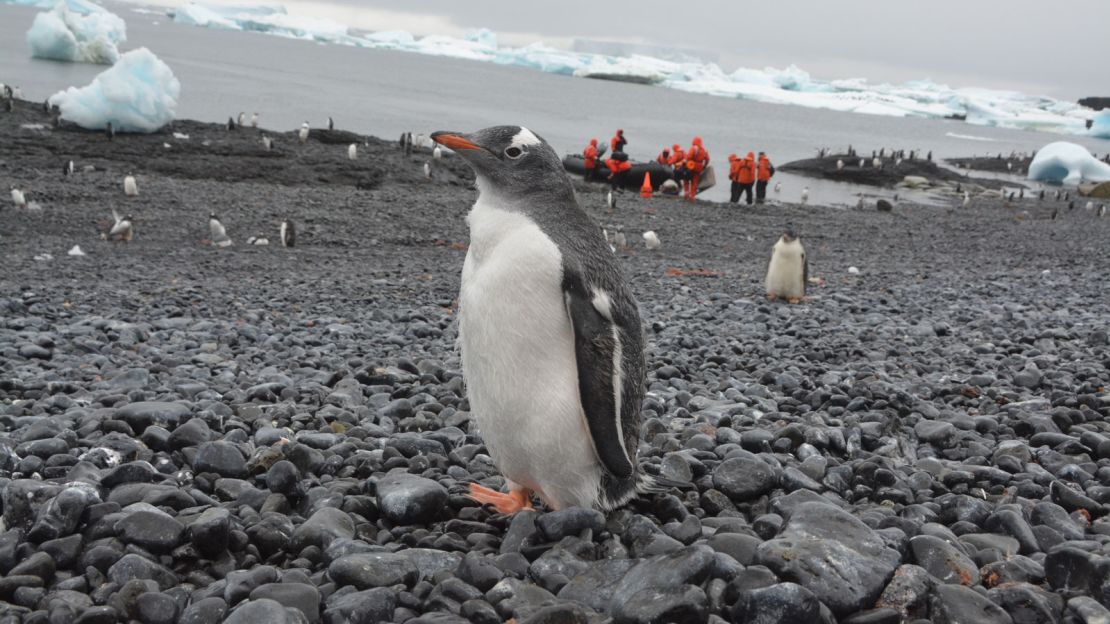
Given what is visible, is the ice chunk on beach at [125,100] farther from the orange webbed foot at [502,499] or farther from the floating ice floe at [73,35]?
the orange webbed foot at [502,499]

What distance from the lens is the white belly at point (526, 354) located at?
8.78 ft

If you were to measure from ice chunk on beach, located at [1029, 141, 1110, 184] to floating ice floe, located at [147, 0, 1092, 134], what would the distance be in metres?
53.6

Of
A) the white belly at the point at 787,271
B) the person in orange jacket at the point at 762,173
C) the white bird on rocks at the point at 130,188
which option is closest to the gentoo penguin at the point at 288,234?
the white bird on rocks at the point at 130,188

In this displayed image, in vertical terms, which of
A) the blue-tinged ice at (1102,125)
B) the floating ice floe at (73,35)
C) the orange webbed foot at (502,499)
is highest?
the blue-tinged ice at (1102,125)

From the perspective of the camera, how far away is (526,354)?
2.72 metres

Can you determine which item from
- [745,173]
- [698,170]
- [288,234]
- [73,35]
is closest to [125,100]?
[288,234]

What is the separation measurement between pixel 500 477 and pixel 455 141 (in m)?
1.35

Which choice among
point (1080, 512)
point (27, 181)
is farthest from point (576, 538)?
point (27, 181)

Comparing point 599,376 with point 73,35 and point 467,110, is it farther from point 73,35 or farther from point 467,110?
point 467,110

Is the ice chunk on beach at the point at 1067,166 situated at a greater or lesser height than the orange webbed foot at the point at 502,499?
greater

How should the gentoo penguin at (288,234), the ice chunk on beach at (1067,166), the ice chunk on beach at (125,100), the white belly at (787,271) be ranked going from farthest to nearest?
1. the ice chunk on beach at (1067,166)
2. the ice chunk on beach at (125,100)
3. the gentoo penguin at (288,234)
4. the white belly at (787,271)

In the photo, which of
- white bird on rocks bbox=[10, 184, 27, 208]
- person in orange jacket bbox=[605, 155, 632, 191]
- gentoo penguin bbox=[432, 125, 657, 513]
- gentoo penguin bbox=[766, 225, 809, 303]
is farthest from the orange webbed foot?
person in orange jacket bbox=[605, 155, 632, 191]

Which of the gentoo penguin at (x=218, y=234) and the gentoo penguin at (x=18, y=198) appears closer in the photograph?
the gentoo penguin at (x=218, y=234)

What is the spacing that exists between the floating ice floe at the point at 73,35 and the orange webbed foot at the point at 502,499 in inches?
1760
